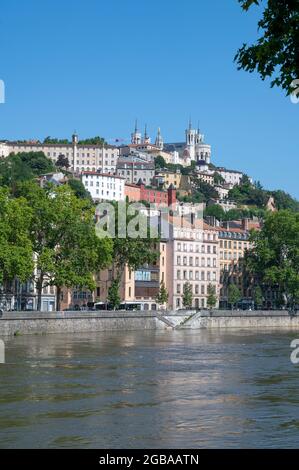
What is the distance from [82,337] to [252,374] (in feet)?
96.6

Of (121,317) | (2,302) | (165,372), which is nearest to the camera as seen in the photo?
(165,372)

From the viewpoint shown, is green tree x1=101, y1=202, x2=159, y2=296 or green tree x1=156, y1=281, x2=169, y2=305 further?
green tree x1=156, y1=281, x2=169, y2=305

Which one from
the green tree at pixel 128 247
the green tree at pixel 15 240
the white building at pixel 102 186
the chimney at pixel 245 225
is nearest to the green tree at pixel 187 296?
the green tree at pixel 128 247

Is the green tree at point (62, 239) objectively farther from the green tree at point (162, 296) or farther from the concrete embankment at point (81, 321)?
the green tree at point (162, 296)

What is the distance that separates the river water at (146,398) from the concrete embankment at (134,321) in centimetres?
1247

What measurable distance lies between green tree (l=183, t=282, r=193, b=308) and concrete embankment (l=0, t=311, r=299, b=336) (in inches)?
615

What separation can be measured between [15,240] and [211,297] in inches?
2256

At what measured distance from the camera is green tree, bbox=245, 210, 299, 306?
389ft

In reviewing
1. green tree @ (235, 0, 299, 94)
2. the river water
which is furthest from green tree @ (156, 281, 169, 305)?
green tree @ (235, 0, 299, 94)

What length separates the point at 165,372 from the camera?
42594mm

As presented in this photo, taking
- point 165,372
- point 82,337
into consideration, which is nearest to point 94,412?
point 165,372

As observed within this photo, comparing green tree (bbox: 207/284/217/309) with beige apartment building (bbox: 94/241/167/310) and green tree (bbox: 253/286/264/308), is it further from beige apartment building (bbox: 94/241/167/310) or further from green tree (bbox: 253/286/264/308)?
beige apartment building (bbox: 94/241/167/310)
